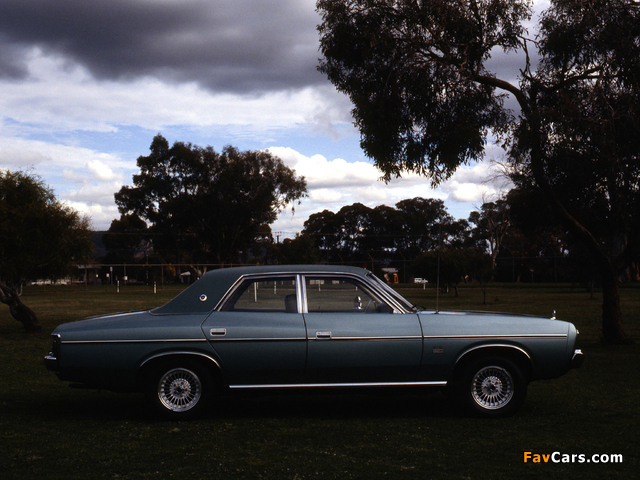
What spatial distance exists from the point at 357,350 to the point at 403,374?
55 cm

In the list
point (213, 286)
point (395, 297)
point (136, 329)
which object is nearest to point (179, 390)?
point (136, 329)

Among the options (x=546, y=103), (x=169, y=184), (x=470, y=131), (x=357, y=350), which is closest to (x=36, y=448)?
(x=357, y=350)

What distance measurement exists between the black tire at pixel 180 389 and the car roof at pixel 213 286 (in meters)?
0.58

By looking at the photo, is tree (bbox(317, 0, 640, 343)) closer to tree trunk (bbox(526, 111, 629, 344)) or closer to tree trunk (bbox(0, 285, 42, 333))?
tree trunk (bbox(526, 111, 629, 344))

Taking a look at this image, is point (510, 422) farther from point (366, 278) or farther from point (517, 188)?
point (517, 188)

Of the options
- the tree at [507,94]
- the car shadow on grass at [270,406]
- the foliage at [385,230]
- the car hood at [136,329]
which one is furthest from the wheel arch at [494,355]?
the foliage at [385,230]

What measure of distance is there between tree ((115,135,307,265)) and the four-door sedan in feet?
166

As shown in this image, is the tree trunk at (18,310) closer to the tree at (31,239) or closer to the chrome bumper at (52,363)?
the tree at (31,239)

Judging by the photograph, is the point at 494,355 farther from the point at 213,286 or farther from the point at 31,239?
the point at 31,239

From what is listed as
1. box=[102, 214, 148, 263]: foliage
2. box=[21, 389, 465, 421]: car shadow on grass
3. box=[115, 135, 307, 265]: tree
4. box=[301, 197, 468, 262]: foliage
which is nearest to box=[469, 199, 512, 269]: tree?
box=[301, 197, 468, 262]: foliage

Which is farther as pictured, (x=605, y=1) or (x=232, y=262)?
(x=232, y=262)

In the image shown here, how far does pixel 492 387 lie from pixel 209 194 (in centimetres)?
5241

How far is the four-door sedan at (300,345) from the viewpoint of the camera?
640cm

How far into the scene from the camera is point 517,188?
15461 millimetres
